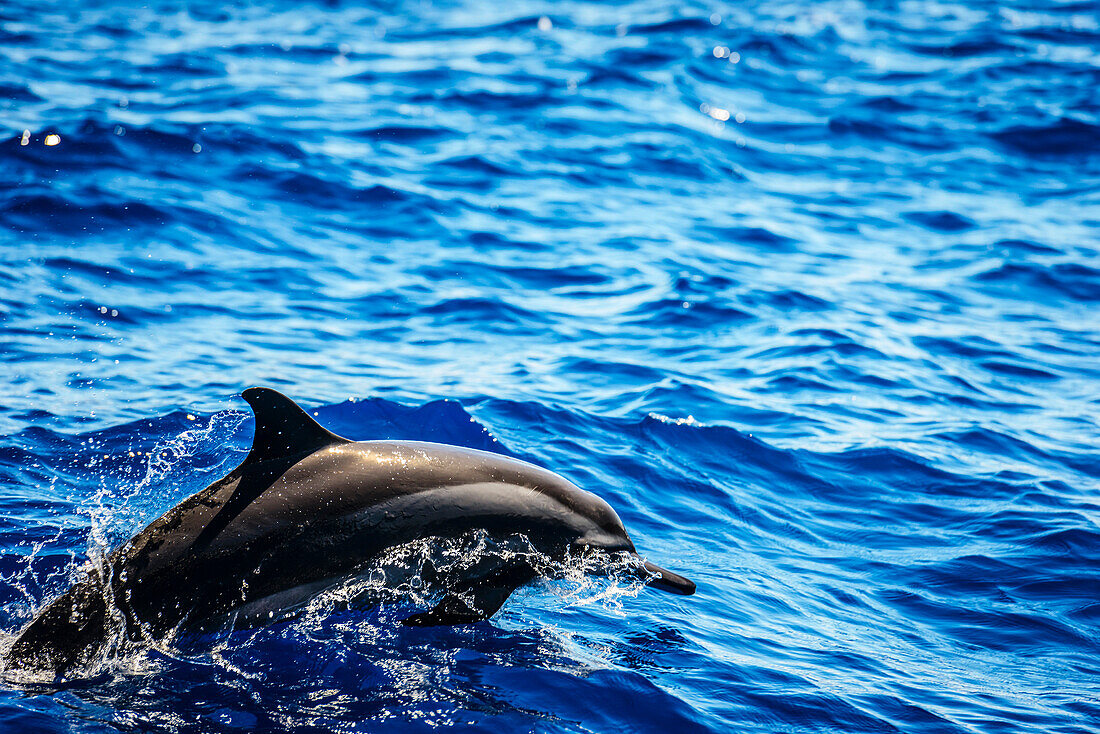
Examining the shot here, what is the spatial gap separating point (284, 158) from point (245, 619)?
10528mm

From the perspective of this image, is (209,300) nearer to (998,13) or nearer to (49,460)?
(49,460)

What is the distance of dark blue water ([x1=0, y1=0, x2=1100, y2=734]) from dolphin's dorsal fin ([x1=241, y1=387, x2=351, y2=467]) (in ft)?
2.87

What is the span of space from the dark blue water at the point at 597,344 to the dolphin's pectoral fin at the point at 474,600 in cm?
32

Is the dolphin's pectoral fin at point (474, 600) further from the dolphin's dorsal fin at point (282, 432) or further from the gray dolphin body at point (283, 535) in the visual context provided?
the dolphin's dorsal fin at point (282, 432)

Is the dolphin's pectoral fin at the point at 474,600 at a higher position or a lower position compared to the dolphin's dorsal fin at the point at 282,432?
lower

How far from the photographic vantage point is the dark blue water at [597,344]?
18.6 feet

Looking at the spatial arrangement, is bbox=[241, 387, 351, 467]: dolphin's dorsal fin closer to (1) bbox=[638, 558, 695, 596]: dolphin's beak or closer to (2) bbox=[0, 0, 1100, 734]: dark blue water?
(2) bbox=[0, 0, 1100, 734]: dark blue water

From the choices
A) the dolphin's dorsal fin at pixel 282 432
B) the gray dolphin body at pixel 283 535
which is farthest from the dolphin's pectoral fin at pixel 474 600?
the dolphin's dorsal fin at pixel 282 432

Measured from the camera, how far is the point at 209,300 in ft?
35.2

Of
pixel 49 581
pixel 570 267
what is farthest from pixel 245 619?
Answer: pixel 570 267

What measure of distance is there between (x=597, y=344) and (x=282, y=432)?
20.0 feet

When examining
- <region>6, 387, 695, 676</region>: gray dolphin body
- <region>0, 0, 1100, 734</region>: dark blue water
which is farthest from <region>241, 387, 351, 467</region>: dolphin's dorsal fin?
<region>0, 0, 1100, 734</region>: dark blue water

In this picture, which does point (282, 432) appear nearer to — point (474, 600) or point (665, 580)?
point (474, 600)

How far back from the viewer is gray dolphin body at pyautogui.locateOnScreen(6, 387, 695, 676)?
506 centimetres
